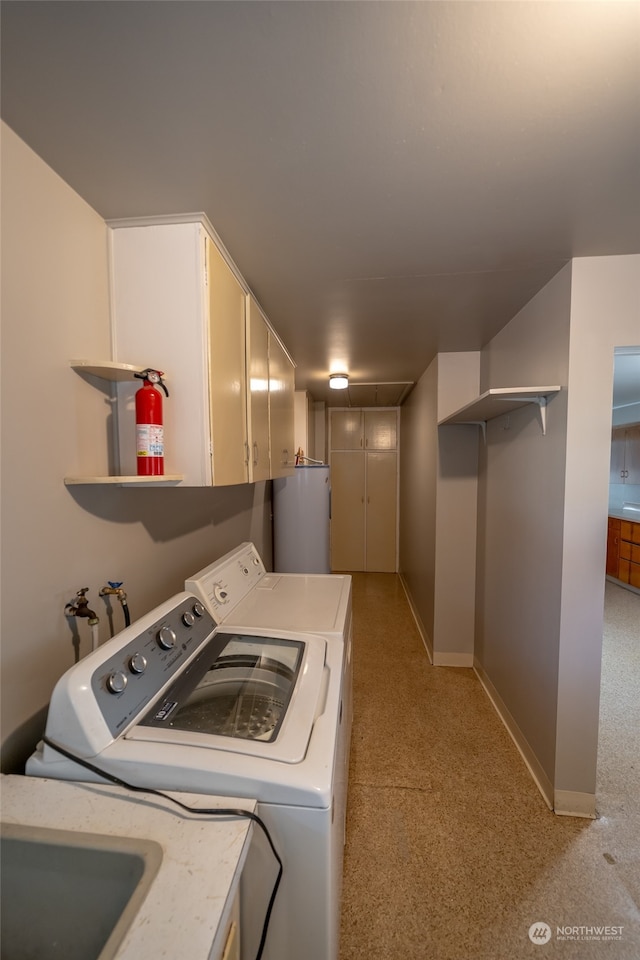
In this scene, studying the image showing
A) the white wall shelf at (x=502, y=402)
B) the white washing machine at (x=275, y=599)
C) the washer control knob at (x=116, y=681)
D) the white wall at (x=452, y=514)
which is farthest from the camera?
the white wall at (x=452, y=514)

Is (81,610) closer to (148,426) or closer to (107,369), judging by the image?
(148,426)

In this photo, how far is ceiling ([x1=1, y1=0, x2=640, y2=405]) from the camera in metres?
0.67

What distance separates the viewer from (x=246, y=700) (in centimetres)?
100

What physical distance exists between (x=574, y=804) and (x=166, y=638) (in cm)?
192

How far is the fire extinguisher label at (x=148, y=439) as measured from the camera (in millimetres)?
1100

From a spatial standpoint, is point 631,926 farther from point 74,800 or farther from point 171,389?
point 171,389

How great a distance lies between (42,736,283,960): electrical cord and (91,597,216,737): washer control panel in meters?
0.08

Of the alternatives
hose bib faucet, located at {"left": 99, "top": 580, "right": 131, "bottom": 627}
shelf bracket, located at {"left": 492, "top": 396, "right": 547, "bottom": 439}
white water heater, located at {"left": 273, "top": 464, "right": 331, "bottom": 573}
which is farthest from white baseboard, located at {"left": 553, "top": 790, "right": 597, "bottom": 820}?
hose bib faucet, located at {"left": 99, "top": 580, "right": 131, "bottom": 627}

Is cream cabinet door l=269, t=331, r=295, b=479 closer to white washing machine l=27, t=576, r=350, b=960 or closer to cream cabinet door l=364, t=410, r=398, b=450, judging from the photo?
white washing machine l=27, t=576, r=350, b=960

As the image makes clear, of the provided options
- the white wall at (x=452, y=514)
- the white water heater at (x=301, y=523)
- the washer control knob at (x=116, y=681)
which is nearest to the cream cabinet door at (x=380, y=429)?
the white wall at (x=452, y=514)

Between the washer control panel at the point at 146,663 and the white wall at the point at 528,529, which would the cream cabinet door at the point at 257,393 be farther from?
the white wall at the point at 528,529

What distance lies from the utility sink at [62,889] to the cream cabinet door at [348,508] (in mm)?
4259

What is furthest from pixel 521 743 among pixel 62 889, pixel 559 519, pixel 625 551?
pixel 625 551

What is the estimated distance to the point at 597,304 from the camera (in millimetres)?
1449
